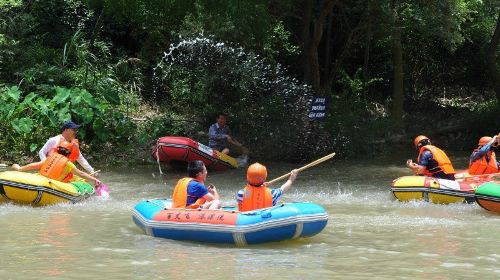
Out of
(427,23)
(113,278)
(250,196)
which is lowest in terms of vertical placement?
(113,278)

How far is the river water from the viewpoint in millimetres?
6730

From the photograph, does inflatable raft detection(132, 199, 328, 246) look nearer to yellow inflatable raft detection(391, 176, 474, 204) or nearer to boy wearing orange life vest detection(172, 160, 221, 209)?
boy wearing orange life vest detection(172, 160, 221, 209)

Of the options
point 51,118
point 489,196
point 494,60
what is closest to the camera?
point 489,196

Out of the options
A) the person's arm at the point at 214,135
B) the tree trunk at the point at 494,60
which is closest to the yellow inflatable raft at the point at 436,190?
the person's arm at the point at 214,135

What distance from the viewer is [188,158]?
46.4 ft

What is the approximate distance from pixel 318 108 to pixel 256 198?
644 centimetres

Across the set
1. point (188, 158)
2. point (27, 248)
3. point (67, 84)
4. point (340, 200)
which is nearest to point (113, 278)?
point (27, 248)

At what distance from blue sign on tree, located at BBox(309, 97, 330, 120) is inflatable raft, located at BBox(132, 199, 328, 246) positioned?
21.0 ft

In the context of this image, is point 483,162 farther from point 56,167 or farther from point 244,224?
point 56,167

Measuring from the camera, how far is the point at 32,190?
10148mm

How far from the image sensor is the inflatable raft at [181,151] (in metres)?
14.1

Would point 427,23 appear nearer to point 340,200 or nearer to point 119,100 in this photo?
point 340,200

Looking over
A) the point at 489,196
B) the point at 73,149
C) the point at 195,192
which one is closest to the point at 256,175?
the point at 195,192

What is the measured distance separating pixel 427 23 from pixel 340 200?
5.51m
